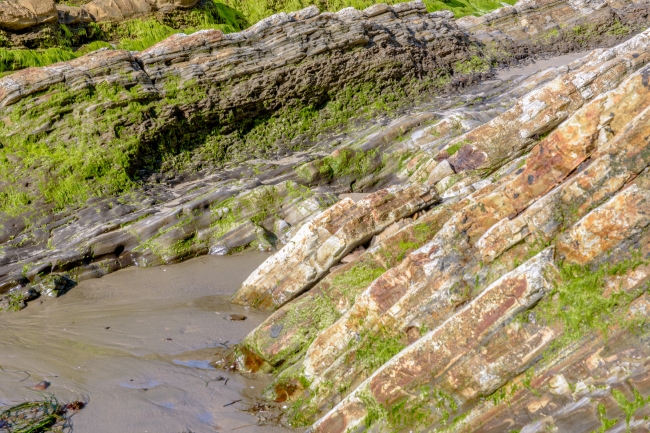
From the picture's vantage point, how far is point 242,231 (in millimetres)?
10109

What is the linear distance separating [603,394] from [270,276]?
4362 mm

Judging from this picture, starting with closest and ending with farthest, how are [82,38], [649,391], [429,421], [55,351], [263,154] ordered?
1. [649,391]
2. [429,421]
3. [55,351]
4. [263,154]
5. [82,38]

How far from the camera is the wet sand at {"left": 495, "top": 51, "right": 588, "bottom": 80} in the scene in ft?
55.7

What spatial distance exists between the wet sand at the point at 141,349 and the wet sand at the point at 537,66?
33.7 ft

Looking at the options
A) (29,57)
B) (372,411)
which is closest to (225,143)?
(29,57)

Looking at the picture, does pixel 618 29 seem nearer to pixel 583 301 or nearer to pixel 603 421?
pixel 583 301

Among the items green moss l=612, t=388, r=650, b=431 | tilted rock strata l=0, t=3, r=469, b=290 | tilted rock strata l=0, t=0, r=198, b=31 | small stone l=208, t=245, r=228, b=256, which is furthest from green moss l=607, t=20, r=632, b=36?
green moss l=612, t=388, r=650, b=431

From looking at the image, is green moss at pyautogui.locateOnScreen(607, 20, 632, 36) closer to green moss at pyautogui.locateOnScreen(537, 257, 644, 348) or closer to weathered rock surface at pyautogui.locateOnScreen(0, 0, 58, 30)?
weathered rock surface at pyautogui.locateOnScreen(0, 0, 58, 30)

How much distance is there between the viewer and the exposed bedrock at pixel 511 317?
452 cm

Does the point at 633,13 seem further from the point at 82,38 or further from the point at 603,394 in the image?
the point at 603,394

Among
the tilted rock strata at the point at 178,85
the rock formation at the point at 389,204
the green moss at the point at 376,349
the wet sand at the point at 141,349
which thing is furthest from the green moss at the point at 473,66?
the green moss at the point at 376,349

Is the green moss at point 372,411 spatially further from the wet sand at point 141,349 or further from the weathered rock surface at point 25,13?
the weathered rock surface at point 25,13

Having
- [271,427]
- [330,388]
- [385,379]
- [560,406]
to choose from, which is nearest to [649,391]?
[560,406]

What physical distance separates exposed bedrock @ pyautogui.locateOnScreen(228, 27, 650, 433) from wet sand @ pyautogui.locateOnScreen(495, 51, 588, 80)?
11315 mm
